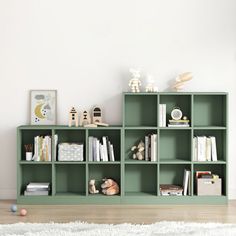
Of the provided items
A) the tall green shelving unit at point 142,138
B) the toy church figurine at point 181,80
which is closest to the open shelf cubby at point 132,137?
the tall green shelving unit at point 142,138

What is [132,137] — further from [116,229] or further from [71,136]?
[116,229]

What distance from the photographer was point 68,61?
5.18 m

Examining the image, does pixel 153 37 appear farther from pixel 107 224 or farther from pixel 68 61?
pixel 107 224

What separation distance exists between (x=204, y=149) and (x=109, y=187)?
105 centimetres

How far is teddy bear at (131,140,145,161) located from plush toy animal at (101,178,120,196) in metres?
0.35

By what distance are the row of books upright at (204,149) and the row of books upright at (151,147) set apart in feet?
1.36

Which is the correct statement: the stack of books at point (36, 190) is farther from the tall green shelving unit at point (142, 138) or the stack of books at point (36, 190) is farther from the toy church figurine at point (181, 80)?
the toy church figurine at point (181, 80)

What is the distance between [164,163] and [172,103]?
0.66 m

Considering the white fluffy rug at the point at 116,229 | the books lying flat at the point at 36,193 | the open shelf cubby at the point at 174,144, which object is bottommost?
the white fluffy rug at the point at 116,229

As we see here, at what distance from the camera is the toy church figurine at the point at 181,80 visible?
5008 mm

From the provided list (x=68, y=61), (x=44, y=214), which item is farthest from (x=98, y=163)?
(x=68, y=61)

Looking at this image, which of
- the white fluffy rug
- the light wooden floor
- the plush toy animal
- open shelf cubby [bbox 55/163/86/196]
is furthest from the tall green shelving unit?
the white fluffy rug

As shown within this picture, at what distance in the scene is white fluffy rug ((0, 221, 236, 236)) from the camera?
12.5ft

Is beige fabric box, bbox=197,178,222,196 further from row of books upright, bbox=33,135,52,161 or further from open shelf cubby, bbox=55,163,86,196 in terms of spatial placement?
row of books upright, bbox=33,135,52,161
